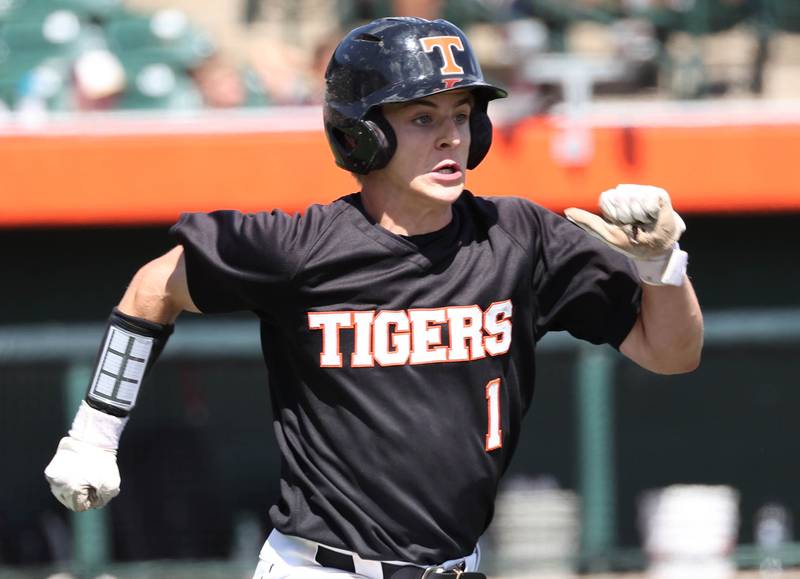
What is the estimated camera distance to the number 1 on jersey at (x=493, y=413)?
284 cm

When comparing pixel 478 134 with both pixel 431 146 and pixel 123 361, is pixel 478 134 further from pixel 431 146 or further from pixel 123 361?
pixel 123 361

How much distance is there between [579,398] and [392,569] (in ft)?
10.9

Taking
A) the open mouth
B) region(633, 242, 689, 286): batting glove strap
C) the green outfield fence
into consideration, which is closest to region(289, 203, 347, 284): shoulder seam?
the open mouth

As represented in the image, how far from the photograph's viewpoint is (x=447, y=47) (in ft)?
9.27

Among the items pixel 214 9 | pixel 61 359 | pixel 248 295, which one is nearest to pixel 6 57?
pixel 214 9

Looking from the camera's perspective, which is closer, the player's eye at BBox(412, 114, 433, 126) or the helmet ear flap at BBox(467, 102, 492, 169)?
the player's eye at BBox(412, 114, 433, 126)

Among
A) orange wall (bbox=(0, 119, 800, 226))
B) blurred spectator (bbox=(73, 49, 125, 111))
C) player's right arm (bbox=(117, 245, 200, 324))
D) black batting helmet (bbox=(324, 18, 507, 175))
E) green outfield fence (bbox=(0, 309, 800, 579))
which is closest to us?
black batting helmet (bbox=(324, 18, 507, 175))

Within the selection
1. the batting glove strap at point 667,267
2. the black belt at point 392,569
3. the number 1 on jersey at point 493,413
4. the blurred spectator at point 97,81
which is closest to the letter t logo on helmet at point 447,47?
the batting glove strap at point 667,267

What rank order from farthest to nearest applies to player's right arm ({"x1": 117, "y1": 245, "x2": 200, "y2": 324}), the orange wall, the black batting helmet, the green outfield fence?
the orange wall
the green outfield fence
player's right arm ({"x1": 117, "y1": 245, "x2": 200, "y2": 324})
the black batting helmet

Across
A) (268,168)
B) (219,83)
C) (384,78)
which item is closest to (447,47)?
(384,78)

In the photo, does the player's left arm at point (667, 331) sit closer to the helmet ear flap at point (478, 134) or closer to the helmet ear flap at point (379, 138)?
the helmet ear flap at point (478, 134)

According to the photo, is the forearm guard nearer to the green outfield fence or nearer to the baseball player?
the baseball player

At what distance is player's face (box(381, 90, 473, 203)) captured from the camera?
2787 mm

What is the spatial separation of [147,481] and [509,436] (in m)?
3.22
